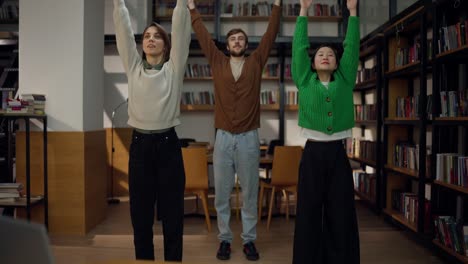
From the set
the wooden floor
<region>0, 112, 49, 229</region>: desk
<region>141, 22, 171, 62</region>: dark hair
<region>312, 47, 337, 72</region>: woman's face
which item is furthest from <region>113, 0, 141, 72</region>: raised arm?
<region>0, 112, 49, 229</region>: desk

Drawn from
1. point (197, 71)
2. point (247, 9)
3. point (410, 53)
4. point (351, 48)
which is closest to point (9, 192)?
point (351, 48)

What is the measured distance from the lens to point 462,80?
3.47 m

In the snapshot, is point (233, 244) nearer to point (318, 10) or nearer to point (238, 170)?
point (238, 170)

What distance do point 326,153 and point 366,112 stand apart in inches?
148

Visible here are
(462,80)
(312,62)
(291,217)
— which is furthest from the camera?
(291,217)

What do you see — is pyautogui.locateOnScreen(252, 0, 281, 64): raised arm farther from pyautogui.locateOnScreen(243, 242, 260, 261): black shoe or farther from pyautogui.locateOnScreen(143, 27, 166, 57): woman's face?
pyautogui.locateOnScreen(243, 242, 260, 261): black shoe

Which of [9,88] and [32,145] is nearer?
[32,145]

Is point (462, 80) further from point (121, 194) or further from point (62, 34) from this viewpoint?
point (121, 194)

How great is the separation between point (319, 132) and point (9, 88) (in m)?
3.97

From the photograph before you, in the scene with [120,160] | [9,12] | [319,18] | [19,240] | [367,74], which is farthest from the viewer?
[319,18]

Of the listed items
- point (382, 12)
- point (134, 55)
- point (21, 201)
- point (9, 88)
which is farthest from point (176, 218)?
point (382, 12)

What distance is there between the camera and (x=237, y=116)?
304cm

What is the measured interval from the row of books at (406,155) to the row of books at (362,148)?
0.69m

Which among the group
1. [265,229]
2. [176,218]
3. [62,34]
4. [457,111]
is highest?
[62,34]
